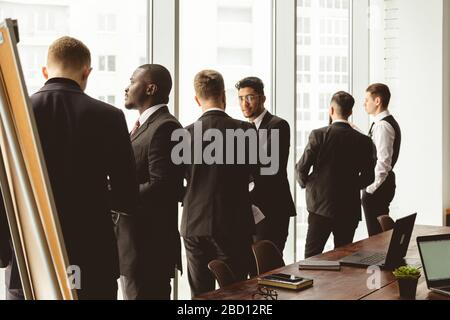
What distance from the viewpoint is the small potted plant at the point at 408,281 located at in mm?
2299

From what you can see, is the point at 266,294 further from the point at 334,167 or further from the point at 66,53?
the point at 334,167

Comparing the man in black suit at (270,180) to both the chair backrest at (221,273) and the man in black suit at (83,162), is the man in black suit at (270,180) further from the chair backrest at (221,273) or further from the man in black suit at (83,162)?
the man in black suit at (83,162)

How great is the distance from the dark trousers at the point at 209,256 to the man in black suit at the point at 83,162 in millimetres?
1110

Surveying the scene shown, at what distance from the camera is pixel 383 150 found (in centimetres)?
550

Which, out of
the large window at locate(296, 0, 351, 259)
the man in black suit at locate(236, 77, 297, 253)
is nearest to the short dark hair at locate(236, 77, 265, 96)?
the man in black suit at locate(236, 77, 297, 253)

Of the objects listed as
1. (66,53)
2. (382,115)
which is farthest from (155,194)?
(382,115)

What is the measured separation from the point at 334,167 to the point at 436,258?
2227 mm

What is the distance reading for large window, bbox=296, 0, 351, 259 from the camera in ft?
22.0

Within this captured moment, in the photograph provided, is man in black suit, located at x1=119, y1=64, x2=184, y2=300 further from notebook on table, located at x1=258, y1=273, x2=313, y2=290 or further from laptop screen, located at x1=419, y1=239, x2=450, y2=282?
laptop screen, located at x1=419, y1=239, x2=450, y2=282

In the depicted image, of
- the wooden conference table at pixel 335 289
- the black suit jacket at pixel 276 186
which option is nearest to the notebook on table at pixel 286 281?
the wooden conference table at pixel 335 289
